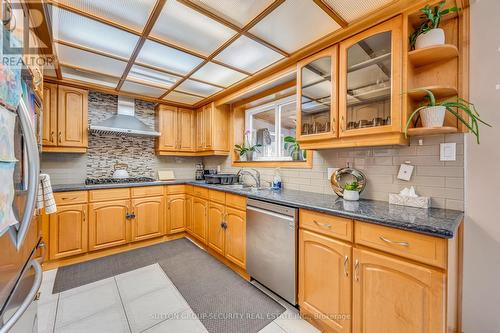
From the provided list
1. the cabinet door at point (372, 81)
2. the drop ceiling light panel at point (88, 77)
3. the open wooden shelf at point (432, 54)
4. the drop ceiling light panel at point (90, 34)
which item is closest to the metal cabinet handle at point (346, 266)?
the cabinet door at point (372, 81)

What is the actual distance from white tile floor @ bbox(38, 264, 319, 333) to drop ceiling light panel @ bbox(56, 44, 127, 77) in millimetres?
2240

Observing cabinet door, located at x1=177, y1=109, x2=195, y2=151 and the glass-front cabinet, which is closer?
the glass-front cabinet

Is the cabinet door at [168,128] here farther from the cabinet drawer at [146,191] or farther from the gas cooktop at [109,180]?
the cabinet drawer at [146,191]

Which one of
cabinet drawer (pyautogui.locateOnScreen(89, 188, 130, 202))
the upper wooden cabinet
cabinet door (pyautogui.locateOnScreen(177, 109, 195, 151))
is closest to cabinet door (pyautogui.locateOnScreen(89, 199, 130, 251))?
cabinet drawer (pyautogui.locateOnScreen(89, 188, 130, 202))

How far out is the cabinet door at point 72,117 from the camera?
2.74m

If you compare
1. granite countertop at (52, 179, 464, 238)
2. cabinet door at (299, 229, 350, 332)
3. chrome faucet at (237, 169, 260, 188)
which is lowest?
cabinet door at (299, 229, 350, 332)

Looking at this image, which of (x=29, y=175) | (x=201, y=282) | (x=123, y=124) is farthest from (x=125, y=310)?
(x=123, y=124)

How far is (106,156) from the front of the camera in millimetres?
3268

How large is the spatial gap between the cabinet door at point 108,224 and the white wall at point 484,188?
11.4 feet

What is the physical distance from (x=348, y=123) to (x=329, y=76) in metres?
0.46

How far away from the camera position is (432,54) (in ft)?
4.69

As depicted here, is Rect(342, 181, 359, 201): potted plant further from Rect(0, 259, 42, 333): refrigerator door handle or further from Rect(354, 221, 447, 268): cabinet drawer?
Rect(0, 259, 42, 333): refrigerator door handle

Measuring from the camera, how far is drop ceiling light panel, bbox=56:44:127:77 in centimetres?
201

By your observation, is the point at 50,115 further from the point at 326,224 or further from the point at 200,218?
the point at 326,224
